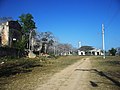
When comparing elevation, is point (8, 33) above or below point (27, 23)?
below

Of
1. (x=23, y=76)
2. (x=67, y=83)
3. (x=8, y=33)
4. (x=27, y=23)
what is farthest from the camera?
(x=27, y=23)

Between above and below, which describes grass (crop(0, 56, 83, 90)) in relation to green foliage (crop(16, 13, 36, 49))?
below

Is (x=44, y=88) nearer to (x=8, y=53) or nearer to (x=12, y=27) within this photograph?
(x=8, y=53)

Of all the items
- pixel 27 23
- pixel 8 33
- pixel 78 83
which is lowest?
pixel 78 83

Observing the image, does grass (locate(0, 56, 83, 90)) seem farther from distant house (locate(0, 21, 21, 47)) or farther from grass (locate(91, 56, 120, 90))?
distant house (locate(0, 21, 21, 47))

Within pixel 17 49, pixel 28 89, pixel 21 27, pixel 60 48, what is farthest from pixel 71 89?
pixel 60 48

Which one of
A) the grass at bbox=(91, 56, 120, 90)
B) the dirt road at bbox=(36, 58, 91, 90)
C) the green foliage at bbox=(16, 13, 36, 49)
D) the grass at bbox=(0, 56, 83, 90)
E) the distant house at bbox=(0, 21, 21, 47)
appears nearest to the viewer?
the dirt road at bbox=(36, 58, 91, 90)

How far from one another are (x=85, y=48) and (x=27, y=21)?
97.7 m

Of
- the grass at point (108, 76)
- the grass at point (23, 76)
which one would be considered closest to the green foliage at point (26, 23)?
the grass at point (23, 76)

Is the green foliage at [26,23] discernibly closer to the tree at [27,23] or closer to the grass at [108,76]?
the tree at [27,23]

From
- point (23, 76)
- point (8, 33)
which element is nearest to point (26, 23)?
point (8, 33)

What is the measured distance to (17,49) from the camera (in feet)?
196

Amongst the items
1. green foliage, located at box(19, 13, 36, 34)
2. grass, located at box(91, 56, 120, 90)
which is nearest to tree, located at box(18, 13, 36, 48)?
green foliage, located at box(19, 13, 36, 34)

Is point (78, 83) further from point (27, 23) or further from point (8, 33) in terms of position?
point (27, 23)
